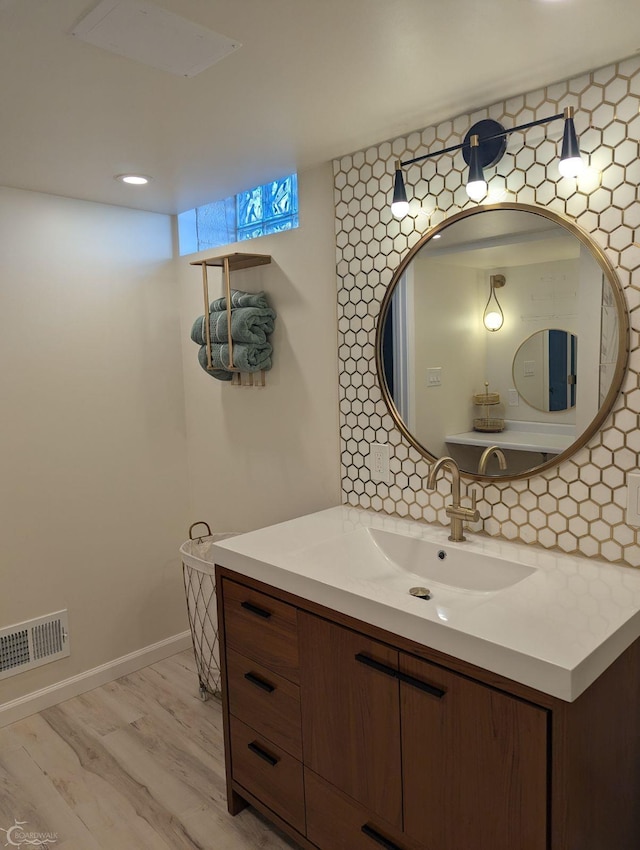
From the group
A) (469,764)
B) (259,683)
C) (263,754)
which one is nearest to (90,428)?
(259,683)

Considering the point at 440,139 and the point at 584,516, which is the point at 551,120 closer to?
the point at 440,139

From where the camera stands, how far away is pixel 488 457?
2027mm

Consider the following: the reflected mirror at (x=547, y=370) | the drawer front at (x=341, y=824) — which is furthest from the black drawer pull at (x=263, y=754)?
the reflected mirror at (x=547, y=370)

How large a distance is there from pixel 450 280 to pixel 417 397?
0.40 meters

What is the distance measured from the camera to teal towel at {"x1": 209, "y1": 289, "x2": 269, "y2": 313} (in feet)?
8.73

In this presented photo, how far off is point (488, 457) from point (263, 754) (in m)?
1.16

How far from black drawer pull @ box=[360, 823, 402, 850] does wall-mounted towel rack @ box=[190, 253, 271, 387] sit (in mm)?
1703

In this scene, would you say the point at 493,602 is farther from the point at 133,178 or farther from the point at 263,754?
the point at 133,178

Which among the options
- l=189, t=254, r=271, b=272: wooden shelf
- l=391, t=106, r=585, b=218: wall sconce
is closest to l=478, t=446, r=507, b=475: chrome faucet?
l=391, t=106, r=585, b=218: wall sconce

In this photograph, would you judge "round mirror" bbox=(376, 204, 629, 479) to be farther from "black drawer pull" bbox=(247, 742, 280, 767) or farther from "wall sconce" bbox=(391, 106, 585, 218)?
"black drawer pull" bbox=(247, 742, 280, 767)

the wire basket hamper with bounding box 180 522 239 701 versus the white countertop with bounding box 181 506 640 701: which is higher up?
the white countertop with bounding box 181 506 640 701

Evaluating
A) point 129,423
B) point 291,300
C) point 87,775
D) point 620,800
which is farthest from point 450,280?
point 87,775

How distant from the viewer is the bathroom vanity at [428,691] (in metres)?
1.31

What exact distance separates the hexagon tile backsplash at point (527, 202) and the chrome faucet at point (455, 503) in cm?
11
